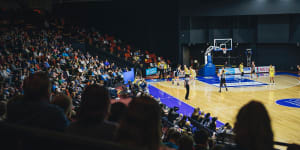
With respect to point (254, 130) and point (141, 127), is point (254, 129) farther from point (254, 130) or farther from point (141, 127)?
point (141, 127)

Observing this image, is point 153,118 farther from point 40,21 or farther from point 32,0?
point 40,21

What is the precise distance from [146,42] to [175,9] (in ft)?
16.3

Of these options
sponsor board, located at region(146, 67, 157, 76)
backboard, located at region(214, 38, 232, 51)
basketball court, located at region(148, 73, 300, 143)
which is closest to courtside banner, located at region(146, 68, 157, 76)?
sponsor board, located at region(146, 67, 157, 76)

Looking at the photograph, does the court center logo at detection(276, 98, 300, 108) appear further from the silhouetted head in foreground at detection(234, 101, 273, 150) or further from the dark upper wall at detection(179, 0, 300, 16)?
the dark upper wall at detection(179, 0, 300, 16)

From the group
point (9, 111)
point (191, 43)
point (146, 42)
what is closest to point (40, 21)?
point (146, 42)

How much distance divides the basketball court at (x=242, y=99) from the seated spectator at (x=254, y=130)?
8.60 m

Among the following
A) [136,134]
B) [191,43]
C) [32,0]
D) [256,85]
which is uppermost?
[32,0]

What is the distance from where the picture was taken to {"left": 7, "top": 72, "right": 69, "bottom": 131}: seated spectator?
2.01 metres

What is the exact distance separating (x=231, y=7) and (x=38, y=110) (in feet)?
99.8

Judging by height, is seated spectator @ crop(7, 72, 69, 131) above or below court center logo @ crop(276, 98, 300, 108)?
above

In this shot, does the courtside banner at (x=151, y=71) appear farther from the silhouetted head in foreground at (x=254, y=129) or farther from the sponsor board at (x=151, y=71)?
the silhouetted head in foreground at (x=254, y=129)

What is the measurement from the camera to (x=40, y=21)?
83.2 feet

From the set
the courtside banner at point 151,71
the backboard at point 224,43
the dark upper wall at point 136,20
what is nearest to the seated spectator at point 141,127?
the courtside banner at point 151,71

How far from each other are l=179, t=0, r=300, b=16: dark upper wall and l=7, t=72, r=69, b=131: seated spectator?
2893 centimetres
